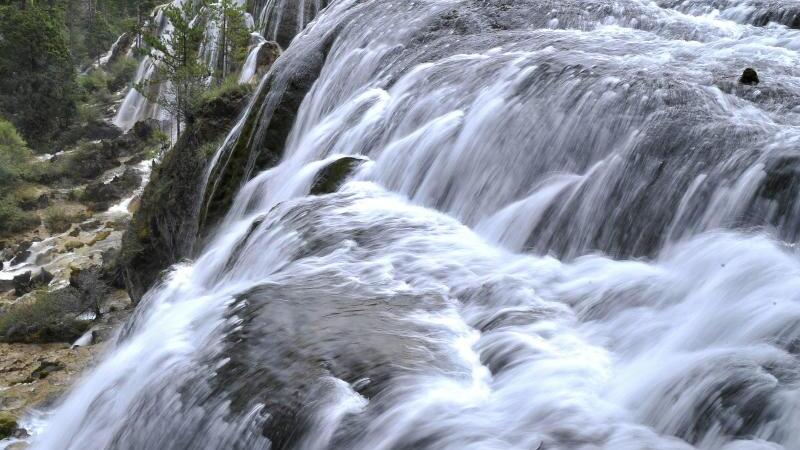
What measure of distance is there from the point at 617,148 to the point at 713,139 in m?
0.68

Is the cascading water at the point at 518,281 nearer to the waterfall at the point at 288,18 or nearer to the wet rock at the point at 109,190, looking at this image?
the wet rock at the point at 109,190

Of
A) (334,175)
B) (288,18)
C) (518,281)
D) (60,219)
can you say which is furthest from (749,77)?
(288,18)

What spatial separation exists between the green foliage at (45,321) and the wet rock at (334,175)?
847cm

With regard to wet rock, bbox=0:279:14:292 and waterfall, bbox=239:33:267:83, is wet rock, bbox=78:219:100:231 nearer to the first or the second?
wet rock, bbox=0:279:14:292

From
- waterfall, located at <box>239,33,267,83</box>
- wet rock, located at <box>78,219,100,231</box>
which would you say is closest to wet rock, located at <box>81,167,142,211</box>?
wet rock, located at <box>78,219,100,231</box>

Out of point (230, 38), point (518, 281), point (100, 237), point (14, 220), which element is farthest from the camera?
point (230, 38)

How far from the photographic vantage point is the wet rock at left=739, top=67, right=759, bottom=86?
639cm

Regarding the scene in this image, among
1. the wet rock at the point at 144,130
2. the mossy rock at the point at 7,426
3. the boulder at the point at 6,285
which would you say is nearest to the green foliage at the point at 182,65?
the boulder at the point at 6,285

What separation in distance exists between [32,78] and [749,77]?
30431 millimetres

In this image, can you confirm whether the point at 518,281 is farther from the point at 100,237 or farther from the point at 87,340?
the point at 100,237

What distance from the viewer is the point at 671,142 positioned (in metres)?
5.59

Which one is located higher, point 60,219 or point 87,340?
point 87,340

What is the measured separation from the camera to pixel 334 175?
25.4 ft

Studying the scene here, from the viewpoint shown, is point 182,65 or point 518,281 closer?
point 518,281
